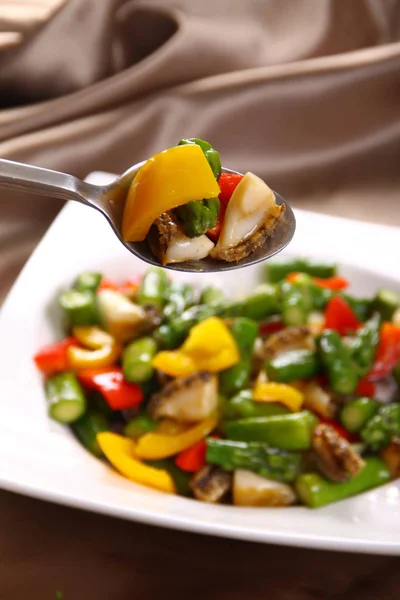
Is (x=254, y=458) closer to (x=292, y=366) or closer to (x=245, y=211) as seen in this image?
(x=292, y=366)

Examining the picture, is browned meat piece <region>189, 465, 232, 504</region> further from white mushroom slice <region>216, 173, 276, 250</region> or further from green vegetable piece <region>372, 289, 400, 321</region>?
green vegetable piece <region>372, 289, 400, 321</region>

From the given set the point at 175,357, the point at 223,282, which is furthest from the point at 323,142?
the point at 175,357

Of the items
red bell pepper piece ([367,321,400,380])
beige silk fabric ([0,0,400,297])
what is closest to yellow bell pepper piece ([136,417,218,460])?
red bell pepper piece ([367,321,400,380])

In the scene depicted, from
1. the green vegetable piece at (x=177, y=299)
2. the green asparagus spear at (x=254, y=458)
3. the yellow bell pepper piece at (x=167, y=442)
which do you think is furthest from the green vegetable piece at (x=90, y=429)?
the green vegetable piece at (x=177, y=299)

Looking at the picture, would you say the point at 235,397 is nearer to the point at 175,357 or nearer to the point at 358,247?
the point at 175,357

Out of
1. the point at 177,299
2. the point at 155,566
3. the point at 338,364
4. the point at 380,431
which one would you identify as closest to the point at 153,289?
the point at 177,299
